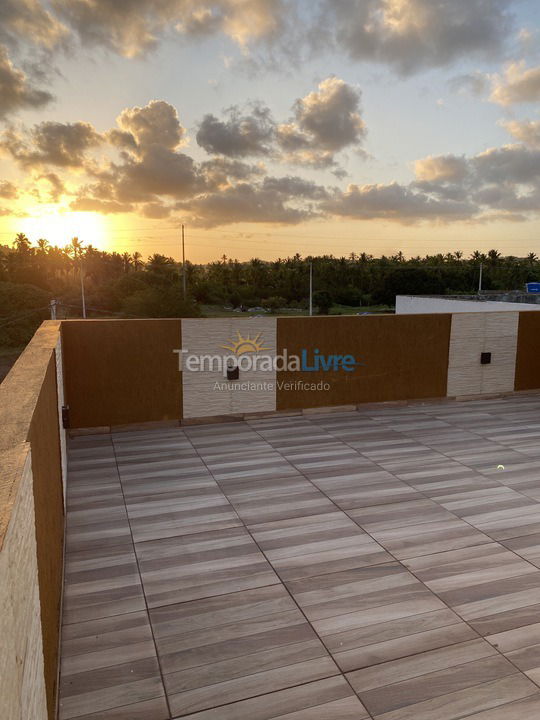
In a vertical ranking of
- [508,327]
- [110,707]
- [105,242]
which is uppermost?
[105,242]

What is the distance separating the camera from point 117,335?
17.0 ft

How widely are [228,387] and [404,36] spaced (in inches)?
403

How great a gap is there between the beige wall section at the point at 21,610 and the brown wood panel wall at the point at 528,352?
6421 millimetres

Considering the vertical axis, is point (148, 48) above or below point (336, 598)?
above

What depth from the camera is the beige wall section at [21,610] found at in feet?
3.04

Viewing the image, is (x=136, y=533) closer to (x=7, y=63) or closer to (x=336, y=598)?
(x=336, y=598)

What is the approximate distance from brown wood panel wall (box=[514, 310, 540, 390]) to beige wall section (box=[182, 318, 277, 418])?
3.24 meters

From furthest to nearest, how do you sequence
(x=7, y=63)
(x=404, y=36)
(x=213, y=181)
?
(x=213, y=181), (x=7, y=63), (x=404, y=36)

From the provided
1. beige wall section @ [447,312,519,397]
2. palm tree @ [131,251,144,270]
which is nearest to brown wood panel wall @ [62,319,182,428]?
beige wall section @ [447,312,519,397]

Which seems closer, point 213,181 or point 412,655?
point 412,655

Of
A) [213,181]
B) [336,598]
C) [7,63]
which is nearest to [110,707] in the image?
[336,598]

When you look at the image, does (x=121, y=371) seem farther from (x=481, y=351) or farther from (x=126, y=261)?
(x=126, y=261)

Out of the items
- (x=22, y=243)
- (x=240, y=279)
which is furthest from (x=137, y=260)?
(x=22, y=243)

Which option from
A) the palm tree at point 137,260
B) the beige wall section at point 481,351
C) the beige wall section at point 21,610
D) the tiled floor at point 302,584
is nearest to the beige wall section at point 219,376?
the tiled floor at point 302,584
